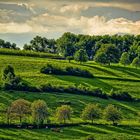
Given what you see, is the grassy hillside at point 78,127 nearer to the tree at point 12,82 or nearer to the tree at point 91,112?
the tree at point 91,112

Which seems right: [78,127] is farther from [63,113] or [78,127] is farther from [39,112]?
[39,112]

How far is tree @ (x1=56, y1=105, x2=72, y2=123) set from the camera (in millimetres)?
158875

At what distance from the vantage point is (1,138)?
13688cm

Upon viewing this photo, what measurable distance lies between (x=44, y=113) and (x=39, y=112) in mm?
1890

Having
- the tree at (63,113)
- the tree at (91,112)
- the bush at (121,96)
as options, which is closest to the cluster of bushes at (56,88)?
the bush at (121,96)

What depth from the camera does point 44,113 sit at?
157875 mm

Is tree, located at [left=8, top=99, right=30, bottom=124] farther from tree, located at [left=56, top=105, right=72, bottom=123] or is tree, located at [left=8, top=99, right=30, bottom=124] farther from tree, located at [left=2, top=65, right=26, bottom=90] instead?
tree, located at [left=2, top=65, right=26, bottom=90]

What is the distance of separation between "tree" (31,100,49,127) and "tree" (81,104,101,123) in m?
13.3

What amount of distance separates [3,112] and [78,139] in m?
31.2

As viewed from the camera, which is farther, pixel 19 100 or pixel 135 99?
pixel 135 99

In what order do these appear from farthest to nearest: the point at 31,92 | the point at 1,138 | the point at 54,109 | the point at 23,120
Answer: the point at 31,92, the point at 54,109, the point at 23,120, the point at 1,138

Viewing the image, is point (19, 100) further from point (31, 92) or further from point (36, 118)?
point (31, 92)

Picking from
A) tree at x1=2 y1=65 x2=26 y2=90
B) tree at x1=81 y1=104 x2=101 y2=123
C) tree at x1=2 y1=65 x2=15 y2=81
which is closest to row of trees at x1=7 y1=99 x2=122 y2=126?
tree at x1=81 y1=104 x2=101 y2=123

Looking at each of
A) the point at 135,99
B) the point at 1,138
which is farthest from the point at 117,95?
the point at 1,138
